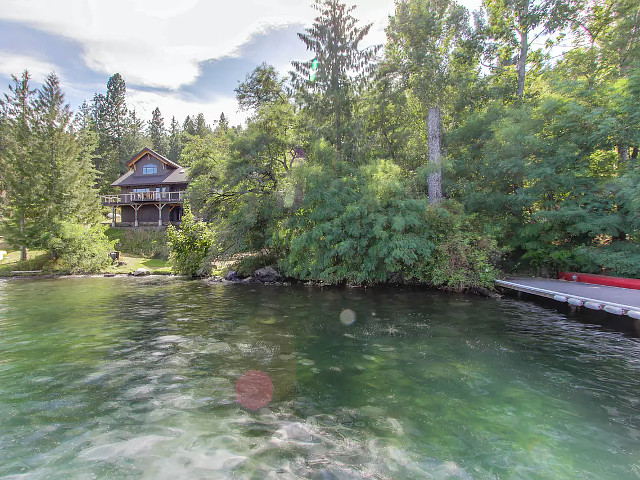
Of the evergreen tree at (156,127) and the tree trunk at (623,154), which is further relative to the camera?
the evergreen tree at (156,127)

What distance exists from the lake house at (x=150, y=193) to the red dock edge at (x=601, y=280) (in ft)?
115

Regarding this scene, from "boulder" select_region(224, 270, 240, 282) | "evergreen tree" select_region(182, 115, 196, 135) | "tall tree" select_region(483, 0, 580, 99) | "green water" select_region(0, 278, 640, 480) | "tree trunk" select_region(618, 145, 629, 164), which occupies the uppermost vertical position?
"evergreen tree" select_region(182, 115, 196, 135)

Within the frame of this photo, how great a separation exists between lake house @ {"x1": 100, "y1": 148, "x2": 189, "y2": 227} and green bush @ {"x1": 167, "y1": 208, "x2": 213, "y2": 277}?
16.5 m

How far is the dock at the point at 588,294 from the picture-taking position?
941cm

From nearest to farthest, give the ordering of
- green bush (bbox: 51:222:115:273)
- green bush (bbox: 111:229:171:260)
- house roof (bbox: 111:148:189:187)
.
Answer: green bush (bbox: 51:222:115:273) → green bush (bbox: 111:229:171:260) → house roof (bbox: 111:148:189:187)

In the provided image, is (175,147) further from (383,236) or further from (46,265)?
(383,236)

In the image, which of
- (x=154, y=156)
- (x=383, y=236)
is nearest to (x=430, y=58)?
(x=383, y=236)

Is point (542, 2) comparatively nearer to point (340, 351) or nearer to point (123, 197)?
point (340, 351)

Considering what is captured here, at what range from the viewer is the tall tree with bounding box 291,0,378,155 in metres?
21.1

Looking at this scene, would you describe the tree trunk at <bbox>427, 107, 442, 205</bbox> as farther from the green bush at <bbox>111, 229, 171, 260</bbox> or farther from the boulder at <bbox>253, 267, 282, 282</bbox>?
the green bush at <bbox>111, 229, 171, 260</bbox>

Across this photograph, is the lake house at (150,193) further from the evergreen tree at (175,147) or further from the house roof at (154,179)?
the evergreen tree at (175,147)

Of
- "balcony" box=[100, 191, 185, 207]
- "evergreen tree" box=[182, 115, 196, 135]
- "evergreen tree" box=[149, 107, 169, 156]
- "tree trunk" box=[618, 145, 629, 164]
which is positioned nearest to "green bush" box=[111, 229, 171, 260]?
"balcony" box=[100, 191, 185, 207]

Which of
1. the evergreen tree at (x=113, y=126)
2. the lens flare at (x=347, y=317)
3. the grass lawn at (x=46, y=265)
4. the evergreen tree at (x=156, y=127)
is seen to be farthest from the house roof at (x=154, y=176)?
the evergreen tree at (x=156, y=127)

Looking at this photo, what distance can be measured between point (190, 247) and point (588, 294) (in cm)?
2046
